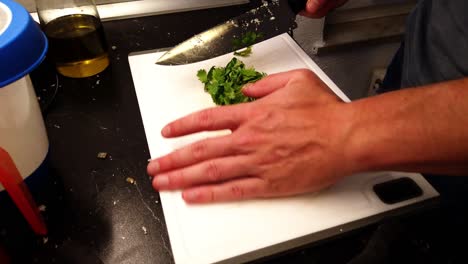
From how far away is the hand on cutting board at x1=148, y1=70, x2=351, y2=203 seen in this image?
1.78 ft

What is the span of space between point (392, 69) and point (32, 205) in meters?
0.83

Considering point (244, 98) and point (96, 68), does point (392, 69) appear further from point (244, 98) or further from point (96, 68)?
point (96, 68)

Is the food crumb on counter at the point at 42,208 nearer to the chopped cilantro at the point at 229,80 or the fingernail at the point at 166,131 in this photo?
the fingernail at the point at 166,131

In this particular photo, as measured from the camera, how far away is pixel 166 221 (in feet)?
1.85

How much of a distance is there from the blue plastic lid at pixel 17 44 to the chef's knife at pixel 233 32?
0.31 meters

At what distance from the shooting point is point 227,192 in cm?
57

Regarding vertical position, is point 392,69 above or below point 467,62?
below

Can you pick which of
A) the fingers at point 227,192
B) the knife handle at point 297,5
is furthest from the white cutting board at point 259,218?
the knife handle at point 297,5

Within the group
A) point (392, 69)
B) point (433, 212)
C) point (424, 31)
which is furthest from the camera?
point (392, 69)

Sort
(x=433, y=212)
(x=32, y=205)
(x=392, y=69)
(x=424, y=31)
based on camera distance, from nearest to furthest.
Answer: (x=32, y=205) < (x=433, y=212) < (x=424, y=31) < (x=392, y=69)

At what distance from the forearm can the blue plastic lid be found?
1.37ft

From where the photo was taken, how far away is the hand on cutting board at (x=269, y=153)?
54cm

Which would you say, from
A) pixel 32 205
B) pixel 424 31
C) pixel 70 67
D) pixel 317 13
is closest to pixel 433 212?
pixel 424 31

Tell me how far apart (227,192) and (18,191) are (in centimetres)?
27
